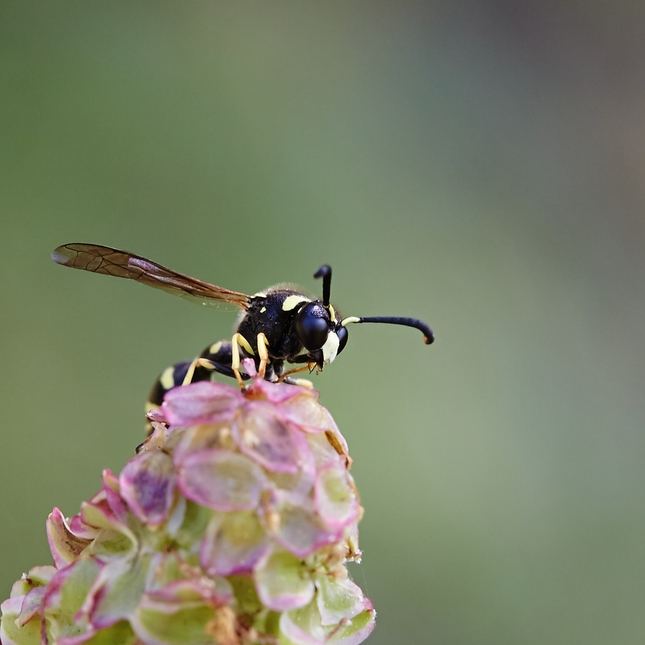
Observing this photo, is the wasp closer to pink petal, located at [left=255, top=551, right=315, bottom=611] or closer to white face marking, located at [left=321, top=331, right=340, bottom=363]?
white face marking, located at [left=321, top=331, right=340, bottom=363]

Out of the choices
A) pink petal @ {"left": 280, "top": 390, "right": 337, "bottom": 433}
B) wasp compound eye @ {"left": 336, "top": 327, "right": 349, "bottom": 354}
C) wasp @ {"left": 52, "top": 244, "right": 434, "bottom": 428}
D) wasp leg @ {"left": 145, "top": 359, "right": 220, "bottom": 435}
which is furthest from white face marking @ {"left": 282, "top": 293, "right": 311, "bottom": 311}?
pink petal @ {"left": 280, "top": 390, "right": 337, "bottom": 433}

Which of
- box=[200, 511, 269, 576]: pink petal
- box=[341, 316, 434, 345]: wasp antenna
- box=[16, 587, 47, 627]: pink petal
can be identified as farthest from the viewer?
box=[341, 316, 434, 345]: wasp antenna

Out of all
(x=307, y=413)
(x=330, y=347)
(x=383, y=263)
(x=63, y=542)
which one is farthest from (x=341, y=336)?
(x=383, y=263)

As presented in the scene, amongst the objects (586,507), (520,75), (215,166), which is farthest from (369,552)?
(520,75)

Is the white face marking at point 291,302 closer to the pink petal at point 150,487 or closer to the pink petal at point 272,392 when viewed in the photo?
the pink petal at point 272,392

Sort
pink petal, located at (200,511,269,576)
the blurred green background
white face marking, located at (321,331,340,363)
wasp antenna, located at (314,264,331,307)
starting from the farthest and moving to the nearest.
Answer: the blurred green background < white face marking, located at (321,331,340,363) < wasp antenna, located at (314,264,331,307) < pink petal, located at (200,511,269,576)

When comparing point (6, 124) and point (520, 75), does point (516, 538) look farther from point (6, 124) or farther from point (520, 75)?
point (520, 75)

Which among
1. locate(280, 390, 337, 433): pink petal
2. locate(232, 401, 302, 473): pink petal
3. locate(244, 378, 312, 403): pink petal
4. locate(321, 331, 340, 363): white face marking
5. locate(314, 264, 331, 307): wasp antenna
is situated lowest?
locate(232, 401, 302, 473): pink petal

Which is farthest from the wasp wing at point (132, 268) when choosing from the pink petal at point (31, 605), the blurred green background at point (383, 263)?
the blurred green background at point (383, 263)
